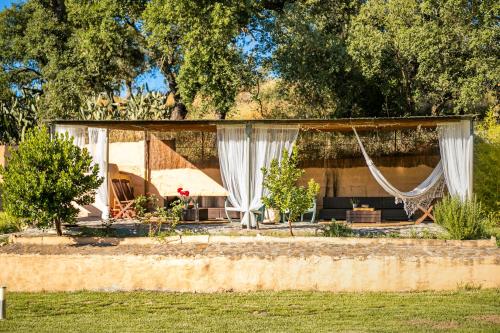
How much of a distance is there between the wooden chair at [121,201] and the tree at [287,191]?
3.82m

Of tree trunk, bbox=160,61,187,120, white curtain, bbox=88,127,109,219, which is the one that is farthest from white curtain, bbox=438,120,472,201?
tree trunk, bbox=160,61,187,120

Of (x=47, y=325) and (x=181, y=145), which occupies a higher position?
(x=181, y=145)

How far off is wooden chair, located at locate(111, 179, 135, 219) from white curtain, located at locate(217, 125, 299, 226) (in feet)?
8.77

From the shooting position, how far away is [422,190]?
13.1 m

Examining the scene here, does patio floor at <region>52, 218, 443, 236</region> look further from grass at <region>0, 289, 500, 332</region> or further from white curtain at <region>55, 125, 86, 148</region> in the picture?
grass at <region>0, 289, 500, 332</region>

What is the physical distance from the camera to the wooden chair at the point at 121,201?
15.2m

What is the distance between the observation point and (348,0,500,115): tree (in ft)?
61.0

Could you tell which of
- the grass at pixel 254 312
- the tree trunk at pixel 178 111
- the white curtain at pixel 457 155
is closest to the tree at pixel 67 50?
the tree trunk at pixel 178 111

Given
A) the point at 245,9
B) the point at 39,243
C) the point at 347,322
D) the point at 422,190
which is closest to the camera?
the point at 347,322

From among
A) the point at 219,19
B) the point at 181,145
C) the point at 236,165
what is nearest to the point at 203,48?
the point at 219,19

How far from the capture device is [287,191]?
1211 centimetres

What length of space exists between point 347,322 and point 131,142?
1054 cm

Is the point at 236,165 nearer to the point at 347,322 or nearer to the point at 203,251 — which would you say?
the point at 203,251

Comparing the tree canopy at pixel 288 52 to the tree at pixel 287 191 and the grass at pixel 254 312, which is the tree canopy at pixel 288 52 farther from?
the grass at pixel 254 312
